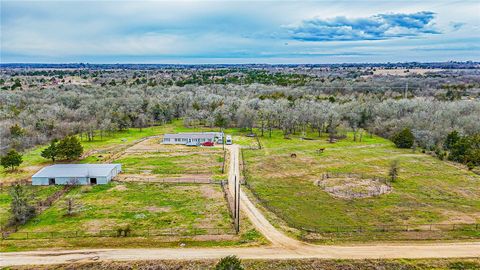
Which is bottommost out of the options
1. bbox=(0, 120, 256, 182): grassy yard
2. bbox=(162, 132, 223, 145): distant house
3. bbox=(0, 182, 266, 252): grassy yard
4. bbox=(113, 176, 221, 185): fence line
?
bbox=(0, 182, 266, 252): grassy yard

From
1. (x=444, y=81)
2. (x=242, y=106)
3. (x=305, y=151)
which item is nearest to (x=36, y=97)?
(x=242, y=106)

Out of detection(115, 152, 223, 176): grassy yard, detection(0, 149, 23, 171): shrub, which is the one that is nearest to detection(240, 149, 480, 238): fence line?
detection(115, 152, 223, 176): grassy yard

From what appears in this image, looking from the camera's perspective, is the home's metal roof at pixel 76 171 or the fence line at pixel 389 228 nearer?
the fence line at pixel 389 228

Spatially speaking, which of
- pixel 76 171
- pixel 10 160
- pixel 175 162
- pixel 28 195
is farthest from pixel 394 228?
pixel 10 160

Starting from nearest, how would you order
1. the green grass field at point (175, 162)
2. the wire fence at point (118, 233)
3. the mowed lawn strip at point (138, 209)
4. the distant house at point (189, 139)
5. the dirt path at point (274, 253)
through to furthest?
the dirt path at point (274, 253) → the wire fence at point (118, 233) → the mowed lawn strip at point (138, 209) → the green grass field at point (175, 162) → the distant house at point (189, 139)

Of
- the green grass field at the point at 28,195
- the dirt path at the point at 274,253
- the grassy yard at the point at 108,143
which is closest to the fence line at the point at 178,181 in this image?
the green grass field at the point at 28,195

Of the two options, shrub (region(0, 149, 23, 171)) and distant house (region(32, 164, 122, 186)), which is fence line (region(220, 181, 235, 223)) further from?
shrub (region(0, 149, 23, 171))

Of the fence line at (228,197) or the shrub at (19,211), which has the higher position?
the shrub at (19,211)

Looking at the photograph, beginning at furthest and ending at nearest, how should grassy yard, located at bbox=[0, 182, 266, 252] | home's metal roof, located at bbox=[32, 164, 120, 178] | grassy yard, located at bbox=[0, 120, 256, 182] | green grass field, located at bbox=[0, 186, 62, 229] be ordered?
grassy yard, located at bbox=[0, 120, 256, 182], home's metal roof, located at bbox=[32, 164, 120, 178], green grass field, located at bbox=[0, 186, 62, 229], grassy yard, located at bbox=[0, 182, 266, 252]

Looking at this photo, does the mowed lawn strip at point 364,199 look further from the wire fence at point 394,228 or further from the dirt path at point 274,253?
the dirt path at point 274,253
